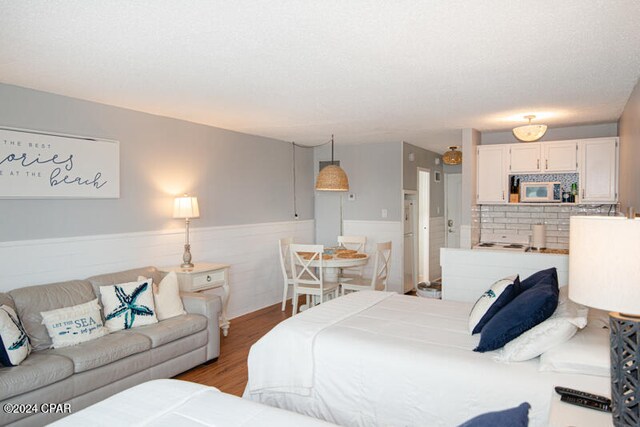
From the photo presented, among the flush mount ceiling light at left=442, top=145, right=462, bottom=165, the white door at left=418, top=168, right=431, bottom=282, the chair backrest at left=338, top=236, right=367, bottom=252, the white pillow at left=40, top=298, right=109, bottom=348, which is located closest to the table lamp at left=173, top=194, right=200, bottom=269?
the white pillow at left=40, top=298, right=109, bottom=348

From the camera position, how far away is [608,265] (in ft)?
4.32

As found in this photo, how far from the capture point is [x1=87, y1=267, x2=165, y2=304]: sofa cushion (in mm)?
3690

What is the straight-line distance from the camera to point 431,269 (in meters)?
7.79

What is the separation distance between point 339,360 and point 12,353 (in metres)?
2.03

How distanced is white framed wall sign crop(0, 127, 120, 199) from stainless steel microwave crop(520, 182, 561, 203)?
459cm

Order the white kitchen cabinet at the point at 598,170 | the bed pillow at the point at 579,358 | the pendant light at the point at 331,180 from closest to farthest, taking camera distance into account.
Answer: the bed pillow at the point at 579,358
the white kitchen cabinet at the point at 598,170
the pendant light at the point at 331,180

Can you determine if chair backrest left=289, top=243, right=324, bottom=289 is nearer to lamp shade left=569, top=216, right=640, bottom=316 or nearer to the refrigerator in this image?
the refrigerator

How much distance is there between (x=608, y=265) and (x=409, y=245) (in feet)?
18.4

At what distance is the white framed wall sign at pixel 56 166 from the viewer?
131 inches

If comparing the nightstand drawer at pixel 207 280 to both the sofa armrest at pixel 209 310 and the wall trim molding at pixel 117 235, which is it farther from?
the wall trim molding at pixel 117 235

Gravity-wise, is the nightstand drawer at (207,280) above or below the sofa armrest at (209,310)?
above

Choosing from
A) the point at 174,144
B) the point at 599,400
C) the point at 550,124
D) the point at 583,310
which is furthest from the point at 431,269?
→ the point at 599,400

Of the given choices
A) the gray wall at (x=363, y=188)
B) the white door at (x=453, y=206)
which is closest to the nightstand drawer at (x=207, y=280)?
the gray wall at (x=363, y=188)

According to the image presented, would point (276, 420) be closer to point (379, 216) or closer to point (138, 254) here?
point (138, 254)
